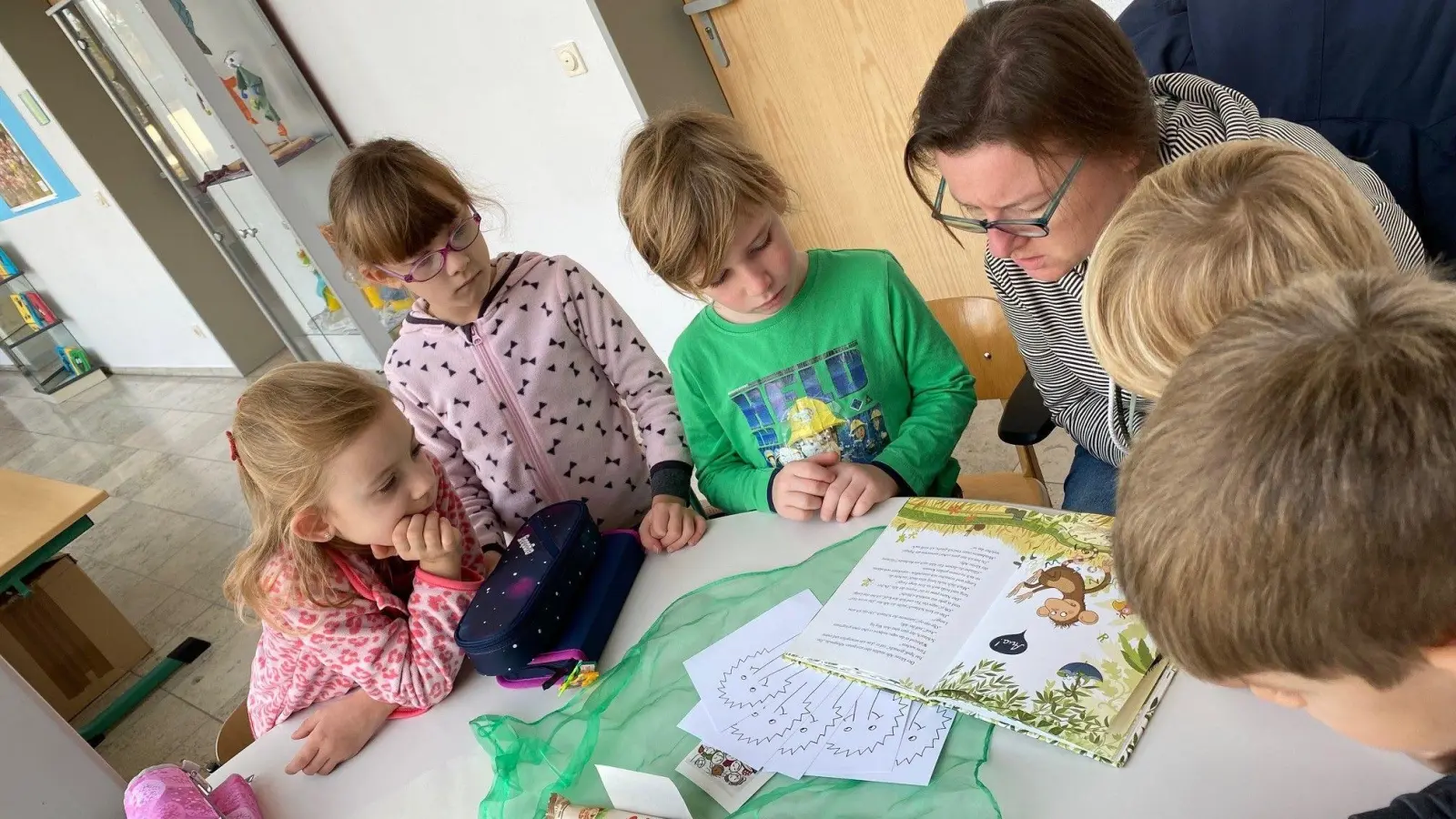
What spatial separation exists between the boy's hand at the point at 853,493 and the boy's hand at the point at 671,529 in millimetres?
203

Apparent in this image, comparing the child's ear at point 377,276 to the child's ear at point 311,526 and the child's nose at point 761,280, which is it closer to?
the child's ear at point 311,526

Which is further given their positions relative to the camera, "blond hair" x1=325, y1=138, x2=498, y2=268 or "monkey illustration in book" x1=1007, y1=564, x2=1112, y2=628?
"blond hair" x1=325, y1=138, x2=498, y2=268

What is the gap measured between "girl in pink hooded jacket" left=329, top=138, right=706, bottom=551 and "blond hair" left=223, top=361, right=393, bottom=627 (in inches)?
11.3

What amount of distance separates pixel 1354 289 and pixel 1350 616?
6.6 inches

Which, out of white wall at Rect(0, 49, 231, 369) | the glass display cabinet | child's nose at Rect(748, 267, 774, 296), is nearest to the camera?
child's nose at Rect(748, 267, 774, 296)

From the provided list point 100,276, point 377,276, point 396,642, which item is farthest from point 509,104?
point 100,276

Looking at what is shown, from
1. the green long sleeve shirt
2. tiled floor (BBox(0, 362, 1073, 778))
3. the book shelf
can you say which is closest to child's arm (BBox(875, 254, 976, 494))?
the green long sleeve shirt

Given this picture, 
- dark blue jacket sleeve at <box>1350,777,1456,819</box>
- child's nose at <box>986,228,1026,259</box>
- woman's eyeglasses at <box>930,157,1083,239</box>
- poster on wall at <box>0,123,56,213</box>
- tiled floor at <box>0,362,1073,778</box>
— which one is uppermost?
poster on wall at <box>0,123,56,213</box>

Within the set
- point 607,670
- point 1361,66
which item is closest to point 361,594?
point 607,670

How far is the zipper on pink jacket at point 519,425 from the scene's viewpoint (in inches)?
58.2

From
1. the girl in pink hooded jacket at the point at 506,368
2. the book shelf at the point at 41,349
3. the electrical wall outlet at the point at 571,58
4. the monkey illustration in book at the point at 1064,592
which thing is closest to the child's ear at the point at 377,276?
the girl in pink hooded jacket at the point at 506,368

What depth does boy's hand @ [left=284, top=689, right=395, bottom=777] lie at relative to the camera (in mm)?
1066

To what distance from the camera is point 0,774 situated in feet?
3.97

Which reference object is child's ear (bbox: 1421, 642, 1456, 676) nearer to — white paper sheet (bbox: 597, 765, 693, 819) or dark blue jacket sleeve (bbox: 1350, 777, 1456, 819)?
dark blue jacket sleeve (bbox: 1350, 777, 1456, 819)
